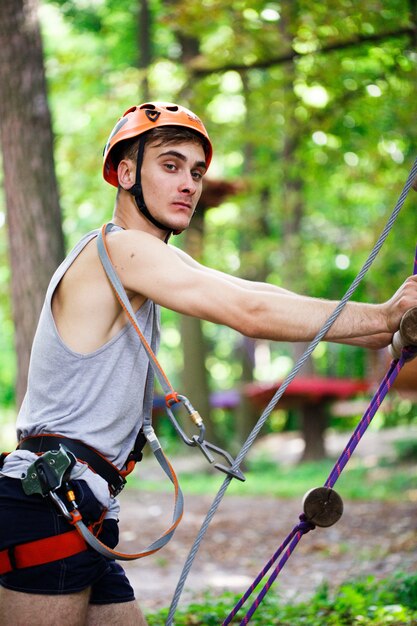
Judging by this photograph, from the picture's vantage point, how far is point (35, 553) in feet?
8.78

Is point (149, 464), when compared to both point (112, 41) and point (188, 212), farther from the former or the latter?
point (188, 212)

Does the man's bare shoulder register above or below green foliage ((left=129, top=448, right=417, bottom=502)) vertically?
above

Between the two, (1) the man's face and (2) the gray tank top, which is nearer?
(2) the gray tank top

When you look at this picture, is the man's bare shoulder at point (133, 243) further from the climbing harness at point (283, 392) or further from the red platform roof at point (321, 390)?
the red platform roof at point (321, 390)

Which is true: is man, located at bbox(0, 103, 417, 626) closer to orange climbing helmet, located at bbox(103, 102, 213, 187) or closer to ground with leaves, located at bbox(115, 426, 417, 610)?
orange climbing helmet, located at bbox(103, 102, 213, 187)

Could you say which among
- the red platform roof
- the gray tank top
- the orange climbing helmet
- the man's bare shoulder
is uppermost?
the orange climbing helmet

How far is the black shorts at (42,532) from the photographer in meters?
2.68

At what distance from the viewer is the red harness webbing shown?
2.67 metres

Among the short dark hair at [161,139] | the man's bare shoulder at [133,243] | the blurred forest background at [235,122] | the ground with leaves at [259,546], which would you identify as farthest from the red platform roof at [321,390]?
the man's bare shoulder at [133,243]

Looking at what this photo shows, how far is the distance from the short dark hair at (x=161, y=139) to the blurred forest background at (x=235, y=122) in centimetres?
308

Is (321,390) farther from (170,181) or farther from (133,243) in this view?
(133,243)

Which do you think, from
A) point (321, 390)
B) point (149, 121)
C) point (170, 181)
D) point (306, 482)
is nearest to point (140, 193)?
point (170, 181)

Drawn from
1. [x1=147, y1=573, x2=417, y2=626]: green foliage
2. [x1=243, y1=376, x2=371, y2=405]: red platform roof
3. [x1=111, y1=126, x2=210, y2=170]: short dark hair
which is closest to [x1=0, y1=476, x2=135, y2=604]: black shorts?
[x1=111, y1=126, x2=210, y2=170]: short dark hair

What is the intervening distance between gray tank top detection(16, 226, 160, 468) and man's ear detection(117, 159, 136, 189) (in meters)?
0.35
